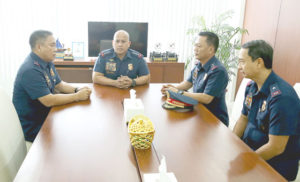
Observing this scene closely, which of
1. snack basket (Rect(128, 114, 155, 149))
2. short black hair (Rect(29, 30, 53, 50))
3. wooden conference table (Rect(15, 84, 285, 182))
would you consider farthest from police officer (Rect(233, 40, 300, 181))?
short black hair (Rect(29, 30, 53, 50))

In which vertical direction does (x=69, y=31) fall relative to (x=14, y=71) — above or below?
above

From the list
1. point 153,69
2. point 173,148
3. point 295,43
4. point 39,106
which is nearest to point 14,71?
point 153,69

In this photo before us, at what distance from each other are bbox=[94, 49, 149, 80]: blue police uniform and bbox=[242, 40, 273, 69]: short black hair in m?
1.31

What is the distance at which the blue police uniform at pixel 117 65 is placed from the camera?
2709 mm

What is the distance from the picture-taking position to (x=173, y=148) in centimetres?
129

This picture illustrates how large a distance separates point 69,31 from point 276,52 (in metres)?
3.14

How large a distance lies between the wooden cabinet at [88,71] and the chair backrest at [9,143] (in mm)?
2249

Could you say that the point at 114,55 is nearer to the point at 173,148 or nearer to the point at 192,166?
the point at 173,148

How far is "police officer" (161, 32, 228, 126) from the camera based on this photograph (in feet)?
6.98

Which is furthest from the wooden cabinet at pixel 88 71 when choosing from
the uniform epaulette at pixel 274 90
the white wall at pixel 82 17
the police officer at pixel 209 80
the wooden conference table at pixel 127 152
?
the uniform epaulette at pixel 274 90

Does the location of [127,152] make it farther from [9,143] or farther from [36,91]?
[36,91]

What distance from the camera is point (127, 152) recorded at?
4.04ft

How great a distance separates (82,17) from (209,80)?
9.32 ft

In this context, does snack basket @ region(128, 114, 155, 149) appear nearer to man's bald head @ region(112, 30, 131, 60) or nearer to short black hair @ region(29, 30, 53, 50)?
short black hair @ region(29, 30, 53, 50)
